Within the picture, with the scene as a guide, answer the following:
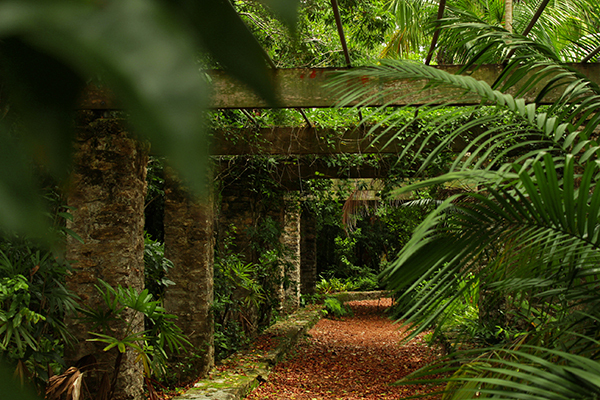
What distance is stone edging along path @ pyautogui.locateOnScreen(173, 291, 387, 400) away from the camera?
4.43m

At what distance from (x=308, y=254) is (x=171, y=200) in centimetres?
853

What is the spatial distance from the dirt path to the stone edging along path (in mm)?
159

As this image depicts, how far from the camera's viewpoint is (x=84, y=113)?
267 mm

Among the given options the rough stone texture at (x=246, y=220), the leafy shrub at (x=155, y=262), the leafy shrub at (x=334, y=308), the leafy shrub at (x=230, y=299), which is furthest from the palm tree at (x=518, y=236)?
the leafy shrub at (x=334, y=308)

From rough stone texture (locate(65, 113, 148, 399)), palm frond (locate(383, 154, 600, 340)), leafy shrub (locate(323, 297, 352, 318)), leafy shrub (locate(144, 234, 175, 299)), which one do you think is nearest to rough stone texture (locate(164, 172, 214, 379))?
leafy shrub (locate(144, 234, 175, 299))

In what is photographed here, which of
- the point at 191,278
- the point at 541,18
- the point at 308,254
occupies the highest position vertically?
the point at 541,18

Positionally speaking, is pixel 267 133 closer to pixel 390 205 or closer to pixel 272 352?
pixel 272 352

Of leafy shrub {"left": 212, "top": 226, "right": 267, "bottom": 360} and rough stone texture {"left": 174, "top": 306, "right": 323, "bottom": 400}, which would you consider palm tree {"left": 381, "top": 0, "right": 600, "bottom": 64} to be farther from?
leafy shrub {"left": 212, "top": 226, "right": 267, "bottom": 360}

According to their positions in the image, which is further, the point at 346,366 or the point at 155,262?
the point at 346,366

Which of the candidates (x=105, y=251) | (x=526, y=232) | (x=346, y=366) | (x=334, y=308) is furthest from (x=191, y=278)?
(x=334, y=308)

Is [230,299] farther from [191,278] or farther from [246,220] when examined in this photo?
[246,220]

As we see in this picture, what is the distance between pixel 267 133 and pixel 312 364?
352cm

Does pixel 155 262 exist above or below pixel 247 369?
above

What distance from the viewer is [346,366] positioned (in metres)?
6.90
